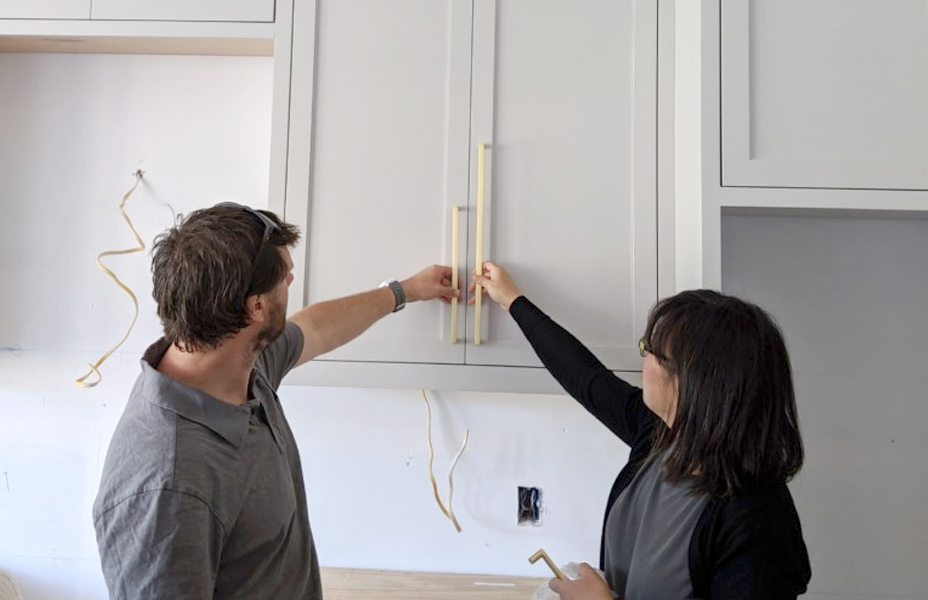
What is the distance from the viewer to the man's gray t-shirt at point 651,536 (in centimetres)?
84

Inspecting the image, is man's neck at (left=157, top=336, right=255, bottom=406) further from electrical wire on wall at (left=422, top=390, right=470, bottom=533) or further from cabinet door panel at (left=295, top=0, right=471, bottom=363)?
electrical wire on wall at (left=422, top=390, right=470, bottom=533)

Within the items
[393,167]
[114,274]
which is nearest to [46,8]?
[114,274]

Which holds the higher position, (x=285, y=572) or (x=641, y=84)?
(x=641, y=84)

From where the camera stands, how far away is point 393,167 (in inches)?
51.1

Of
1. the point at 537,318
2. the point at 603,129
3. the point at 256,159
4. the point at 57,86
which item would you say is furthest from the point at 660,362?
the point at 57,86

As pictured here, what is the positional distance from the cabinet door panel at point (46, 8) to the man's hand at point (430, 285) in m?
0.92

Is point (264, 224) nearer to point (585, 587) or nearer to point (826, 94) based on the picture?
point (585, 587)

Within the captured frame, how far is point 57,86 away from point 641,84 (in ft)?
4.78

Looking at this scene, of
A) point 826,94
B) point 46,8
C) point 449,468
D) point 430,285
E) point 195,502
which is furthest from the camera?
point 449,468

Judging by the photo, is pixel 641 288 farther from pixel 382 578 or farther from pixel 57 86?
pixel 57 86

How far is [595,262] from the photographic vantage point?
1.27 metres

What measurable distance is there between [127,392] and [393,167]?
35.8 inches

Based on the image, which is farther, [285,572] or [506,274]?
[506,274]

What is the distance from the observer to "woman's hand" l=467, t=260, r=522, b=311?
3.99 ft
